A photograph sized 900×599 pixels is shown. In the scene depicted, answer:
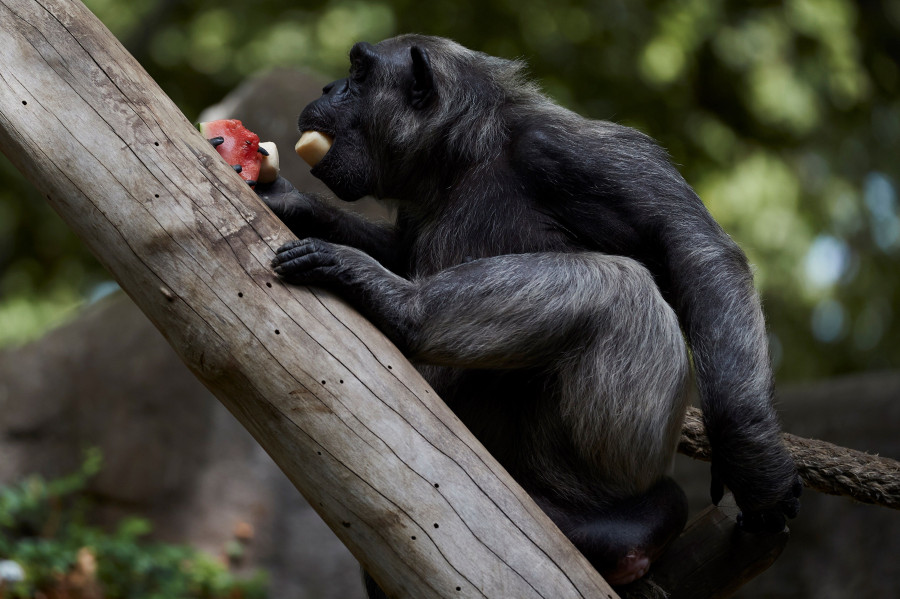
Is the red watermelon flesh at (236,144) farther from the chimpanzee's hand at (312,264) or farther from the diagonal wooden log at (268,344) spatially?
the chimpanzee's hand at (312,264)

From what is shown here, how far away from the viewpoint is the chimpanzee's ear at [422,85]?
3.33 metres

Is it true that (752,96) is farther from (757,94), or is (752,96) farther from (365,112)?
(365,112)

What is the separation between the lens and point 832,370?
9.67 m

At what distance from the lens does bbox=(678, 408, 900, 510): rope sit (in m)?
3.13

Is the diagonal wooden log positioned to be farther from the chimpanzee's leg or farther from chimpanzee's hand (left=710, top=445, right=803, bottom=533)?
chimpanzee's hand (left=710, top=445, right=803, bottom=533)

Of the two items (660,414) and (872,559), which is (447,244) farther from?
(872,559)

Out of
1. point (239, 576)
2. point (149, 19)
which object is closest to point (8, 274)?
point (149, 19)

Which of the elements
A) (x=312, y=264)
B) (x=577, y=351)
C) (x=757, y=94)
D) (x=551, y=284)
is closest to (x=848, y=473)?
(x=577, y=351)

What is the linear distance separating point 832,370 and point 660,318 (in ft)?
25.1

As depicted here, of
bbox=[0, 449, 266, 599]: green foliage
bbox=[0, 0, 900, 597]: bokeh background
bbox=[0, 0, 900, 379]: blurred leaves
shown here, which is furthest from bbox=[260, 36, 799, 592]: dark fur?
bbox=[0, 0, 900, 379]: blurred leaves

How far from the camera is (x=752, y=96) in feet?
28.7

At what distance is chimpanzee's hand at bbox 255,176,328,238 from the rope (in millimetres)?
2061

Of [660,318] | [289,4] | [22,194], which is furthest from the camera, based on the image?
[22,194]

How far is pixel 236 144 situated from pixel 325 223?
0.60 m
